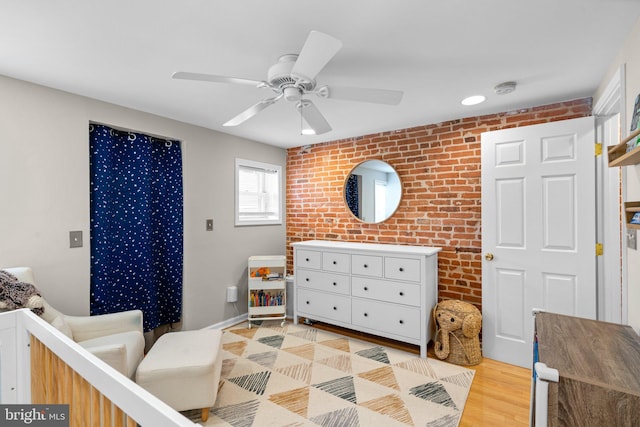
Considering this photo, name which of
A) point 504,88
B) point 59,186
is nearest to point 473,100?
point 504,88

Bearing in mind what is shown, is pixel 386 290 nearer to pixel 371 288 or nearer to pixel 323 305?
pixel 371 288

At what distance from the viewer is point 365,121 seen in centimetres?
313

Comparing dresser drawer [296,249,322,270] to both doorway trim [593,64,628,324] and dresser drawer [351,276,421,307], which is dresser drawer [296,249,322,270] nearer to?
dresser drawer [351,276,421,307]

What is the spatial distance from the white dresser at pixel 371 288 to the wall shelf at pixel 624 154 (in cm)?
150

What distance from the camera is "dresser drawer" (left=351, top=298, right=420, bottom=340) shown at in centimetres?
282

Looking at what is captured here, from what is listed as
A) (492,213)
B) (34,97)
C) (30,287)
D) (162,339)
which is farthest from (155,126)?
(492,213)

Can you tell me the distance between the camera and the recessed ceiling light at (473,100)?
248 centimetres

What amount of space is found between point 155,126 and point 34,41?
1246 millimetres

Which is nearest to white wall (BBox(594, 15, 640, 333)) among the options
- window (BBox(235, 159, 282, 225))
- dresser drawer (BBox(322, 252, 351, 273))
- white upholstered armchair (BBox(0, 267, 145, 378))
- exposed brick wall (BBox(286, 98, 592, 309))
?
exposed brick wall (BBox(286, 98, 592, 309))

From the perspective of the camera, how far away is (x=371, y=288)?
10.0ft

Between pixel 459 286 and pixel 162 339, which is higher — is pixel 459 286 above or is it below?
above

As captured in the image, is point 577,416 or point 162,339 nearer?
point 577,416

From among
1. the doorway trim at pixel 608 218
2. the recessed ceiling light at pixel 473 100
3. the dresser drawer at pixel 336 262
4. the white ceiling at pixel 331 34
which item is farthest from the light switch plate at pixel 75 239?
the doorway trim at pixel 608 218

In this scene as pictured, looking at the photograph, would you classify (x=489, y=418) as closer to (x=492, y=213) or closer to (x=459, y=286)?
(x=459, y=286)
